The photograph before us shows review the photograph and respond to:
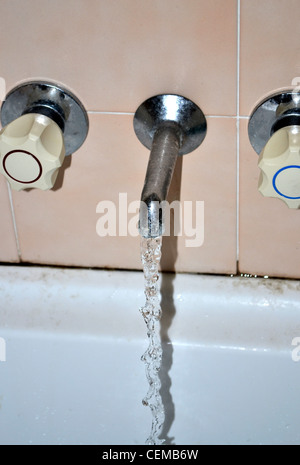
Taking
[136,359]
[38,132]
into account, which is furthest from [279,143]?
[136,359]

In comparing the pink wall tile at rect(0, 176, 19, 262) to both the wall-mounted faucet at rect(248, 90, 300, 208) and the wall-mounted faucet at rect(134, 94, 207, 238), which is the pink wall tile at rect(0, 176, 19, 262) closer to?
the wall-mounted faucet at rect(134, 94, 207, 238)

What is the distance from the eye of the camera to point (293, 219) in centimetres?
72

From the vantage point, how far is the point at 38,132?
1.99ft

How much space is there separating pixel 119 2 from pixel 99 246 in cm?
31

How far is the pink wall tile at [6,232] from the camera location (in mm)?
756

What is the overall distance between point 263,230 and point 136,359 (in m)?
0.23

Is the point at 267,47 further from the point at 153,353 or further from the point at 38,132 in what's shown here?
the point at 153,353

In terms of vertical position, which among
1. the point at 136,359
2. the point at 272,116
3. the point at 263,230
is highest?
the point at 272,116

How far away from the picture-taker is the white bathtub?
0.76 m

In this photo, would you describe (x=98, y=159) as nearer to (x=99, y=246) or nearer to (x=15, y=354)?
(x=99, y=246)

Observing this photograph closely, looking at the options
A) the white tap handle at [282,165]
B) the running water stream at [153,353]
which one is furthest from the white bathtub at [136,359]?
the white tap handle at [282,165]

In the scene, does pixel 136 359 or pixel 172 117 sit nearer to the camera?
pixel 172 117
